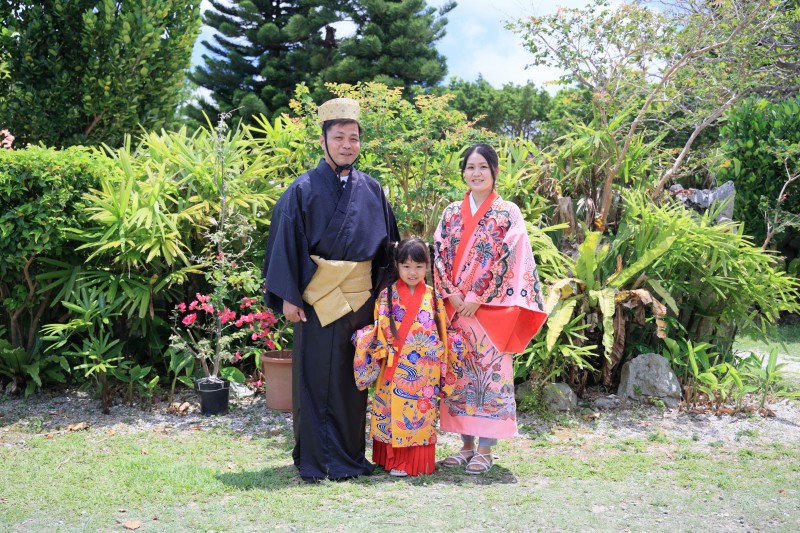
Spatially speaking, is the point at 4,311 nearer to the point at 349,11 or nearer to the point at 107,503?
the point at 107,503

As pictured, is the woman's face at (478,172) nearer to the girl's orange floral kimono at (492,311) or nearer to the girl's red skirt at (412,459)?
the girl's orange floral kimono at (492,311)

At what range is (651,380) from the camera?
15.5ft

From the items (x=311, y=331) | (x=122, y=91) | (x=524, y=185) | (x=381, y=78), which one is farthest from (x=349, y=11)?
(x=311, y=331)

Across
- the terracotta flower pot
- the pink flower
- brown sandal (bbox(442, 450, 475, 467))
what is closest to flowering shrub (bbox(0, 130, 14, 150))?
the pink flower

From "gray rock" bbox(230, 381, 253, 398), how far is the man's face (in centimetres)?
228

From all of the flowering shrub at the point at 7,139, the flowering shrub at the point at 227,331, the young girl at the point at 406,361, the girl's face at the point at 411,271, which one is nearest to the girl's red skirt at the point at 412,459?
the young girl at the point at 406,361

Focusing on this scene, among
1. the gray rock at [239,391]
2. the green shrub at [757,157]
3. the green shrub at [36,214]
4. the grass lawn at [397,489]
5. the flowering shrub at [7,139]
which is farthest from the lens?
the green shrub at [757,157]

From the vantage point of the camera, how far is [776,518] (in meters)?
2.86

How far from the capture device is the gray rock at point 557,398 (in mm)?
4547

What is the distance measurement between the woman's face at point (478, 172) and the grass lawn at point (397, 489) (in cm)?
153

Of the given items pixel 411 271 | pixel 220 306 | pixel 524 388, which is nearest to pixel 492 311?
pixel 411 271

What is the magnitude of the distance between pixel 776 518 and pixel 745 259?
2.60 meters

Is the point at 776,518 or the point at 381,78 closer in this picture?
the point at 776,518

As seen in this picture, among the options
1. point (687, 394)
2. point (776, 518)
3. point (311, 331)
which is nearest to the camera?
point (776, 518)
